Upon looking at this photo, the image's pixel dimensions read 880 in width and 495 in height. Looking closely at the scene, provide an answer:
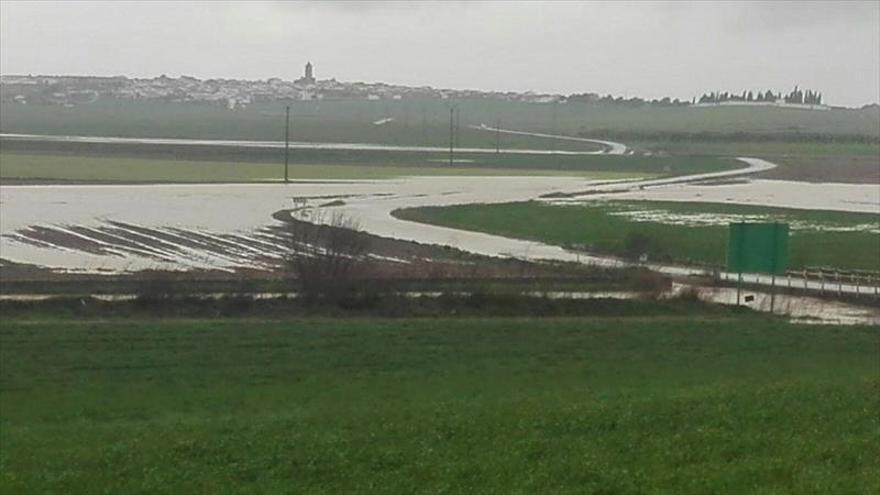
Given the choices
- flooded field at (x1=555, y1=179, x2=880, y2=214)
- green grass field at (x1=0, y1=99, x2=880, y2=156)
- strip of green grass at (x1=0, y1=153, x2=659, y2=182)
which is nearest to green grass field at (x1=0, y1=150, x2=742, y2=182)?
strip of green grass at (x1=0, y1=153, x2=659, y2=182)

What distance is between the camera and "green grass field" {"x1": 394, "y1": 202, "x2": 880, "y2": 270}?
152ft

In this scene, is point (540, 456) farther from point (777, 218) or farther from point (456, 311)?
point (777, 218)

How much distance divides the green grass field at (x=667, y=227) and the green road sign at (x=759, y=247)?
24.7 feet

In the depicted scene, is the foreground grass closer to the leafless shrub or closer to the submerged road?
the leafless shrub

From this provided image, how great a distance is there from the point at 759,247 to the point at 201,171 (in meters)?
53.2

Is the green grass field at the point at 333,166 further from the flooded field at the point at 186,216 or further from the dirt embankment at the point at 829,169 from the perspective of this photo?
the flooded field at the point at 186,216

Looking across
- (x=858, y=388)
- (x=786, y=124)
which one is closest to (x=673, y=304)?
Answer: (x=858, y=388)

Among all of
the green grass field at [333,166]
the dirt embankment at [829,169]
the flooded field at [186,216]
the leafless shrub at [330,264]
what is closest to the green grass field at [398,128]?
the dirt embankment at [829,169]

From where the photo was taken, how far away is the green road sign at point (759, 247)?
36.1m

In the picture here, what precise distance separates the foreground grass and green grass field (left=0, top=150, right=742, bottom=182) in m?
50.8

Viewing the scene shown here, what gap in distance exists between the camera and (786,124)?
604 feet

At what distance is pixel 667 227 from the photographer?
54031 millimetres

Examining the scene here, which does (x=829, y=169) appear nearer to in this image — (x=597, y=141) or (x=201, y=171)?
(x=201, y=171)

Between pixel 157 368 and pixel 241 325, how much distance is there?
519cm
